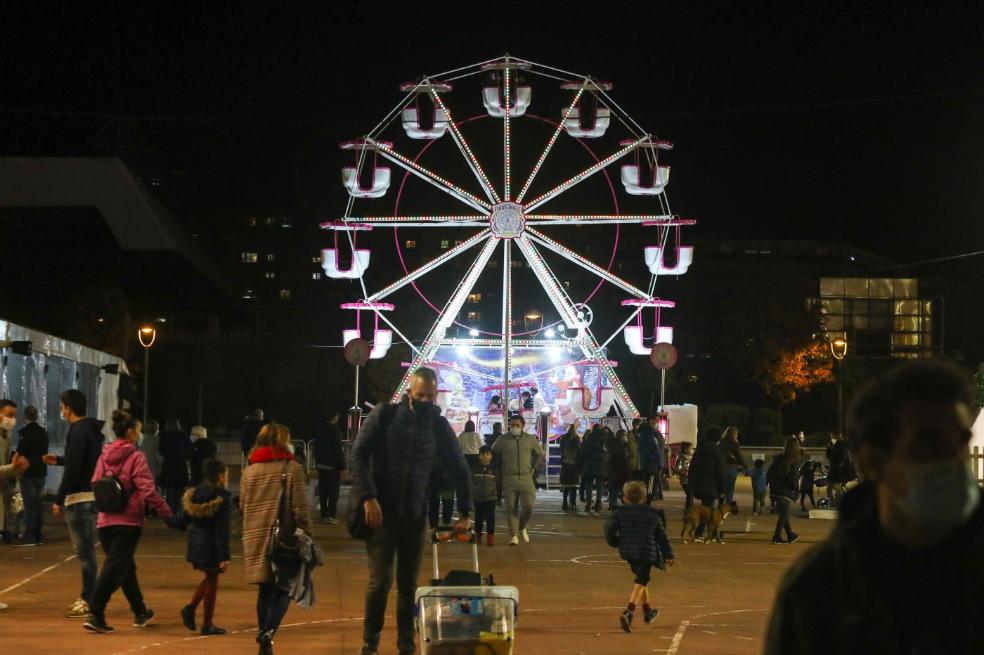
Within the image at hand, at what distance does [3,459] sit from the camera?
55.0ft

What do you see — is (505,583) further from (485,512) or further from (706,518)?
(706,518)

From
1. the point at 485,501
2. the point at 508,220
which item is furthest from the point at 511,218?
the point at 485,501

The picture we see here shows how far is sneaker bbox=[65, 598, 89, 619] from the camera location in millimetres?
11180

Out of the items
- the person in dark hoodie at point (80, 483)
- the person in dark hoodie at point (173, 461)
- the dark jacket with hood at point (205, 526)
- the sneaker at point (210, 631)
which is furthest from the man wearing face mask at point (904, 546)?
the person in dark hoodie at point (173, 461)

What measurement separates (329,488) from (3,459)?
634 centimetres

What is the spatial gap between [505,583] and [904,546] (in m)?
11.7

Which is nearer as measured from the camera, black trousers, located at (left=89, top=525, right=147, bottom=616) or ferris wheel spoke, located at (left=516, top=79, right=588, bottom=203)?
black trousers, located at (left=89, top=525, right=147, bottom=616)

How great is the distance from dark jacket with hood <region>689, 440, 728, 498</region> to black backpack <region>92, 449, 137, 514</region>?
10.4 metres

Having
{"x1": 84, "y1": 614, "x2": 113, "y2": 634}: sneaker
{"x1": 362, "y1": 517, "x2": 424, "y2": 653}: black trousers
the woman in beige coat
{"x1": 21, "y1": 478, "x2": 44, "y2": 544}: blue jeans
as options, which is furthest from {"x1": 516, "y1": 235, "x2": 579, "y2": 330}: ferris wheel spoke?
{"x1": 362, "y1": 517, "x2": 424, "y2": 653}: black trousers

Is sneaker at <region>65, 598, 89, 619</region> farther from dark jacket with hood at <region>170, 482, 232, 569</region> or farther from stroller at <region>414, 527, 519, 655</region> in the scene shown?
stroller at <region>414, 527, 519, 655</region>

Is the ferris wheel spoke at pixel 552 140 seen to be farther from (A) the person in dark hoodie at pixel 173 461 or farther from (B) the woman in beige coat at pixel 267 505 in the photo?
(B) the woman in beige coat at pixel 267 505

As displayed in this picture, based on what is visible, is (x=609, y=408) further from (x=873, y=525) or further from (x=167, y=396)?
(x=167, y=396)

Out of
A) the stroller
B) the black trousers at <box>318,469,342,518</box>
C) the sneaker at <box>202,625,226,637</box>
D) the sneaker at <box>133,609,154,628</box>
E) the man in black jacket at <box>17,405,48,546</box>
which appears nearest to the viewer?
the stroller

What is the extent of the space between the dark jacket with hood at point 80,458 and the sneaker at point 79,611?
0.87 metres
